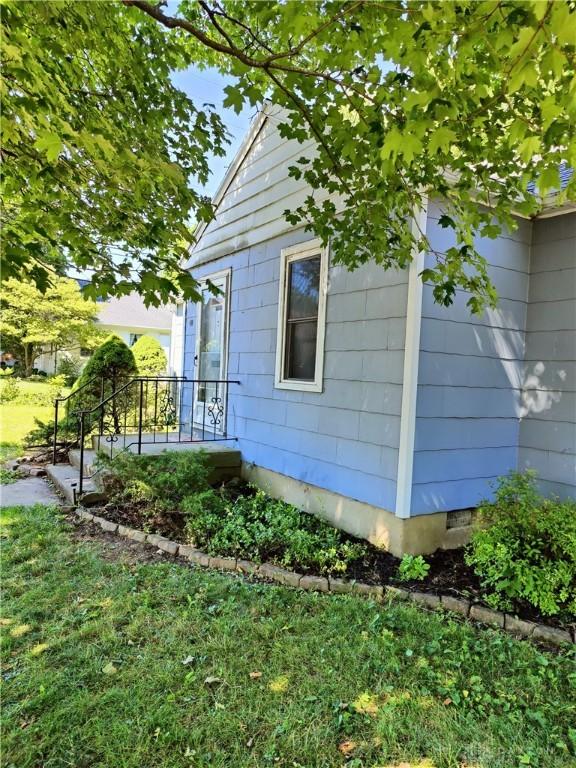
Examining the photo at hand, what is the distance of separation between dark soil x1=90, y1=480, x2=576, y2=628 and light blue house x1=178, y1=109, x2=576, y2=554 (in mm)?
141

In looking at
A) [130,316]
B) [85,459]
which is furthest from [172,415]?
[130,316]

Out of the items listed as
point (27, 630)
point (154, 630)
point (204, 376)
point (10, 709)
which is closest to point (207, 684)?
point (154, 630)

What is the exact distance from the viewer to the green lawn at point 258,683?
180 centimetres

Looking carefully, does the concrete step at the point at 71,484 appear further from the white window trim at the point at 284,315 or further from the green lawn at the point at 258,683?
the white window trim at the point at 284,315

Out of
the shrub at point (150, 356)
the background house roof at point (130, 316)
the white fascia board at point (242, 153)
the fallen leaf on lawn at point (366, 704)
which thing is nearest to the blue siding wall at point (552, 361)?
the fallen leaf on lawn at point (366, 704)

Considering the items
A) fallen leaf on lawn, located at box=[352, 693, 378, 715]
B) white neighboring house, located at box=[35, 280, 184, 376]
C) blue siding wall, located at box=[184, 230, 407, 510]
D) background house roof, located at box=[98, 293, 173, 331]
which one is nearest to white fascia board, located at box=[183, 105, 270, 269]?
blue siding wall, located at box=[184, 230, 407, 510]

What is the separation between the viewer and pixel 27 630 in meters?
2.58

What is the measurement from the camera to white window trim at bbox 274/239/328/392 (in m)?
4.47

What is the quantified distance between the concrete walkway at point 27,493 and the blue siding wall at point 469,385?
4.09 meters

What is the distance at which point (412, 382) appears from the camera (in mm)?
3541

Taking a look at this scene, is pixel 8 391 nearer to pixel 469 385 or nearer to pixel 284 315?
pixel 284 315

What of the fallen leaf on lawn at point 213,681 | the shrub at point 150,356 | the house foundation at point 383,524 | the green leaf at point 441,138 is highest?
the green leaf at point 441,138

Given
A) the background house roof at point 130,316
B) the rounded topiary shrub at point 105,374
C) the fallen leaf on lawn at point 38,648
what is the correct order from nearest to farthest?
the fallen leaf on lawn at point 38,648, the rounded topiary shrub at point 105,374, the background house roof at point 130,316

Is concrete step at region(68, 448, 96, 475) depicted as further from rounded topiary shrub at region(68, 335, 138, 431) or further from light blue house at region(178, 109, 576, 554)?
light blue house at region(178, 109, 576, 554)
